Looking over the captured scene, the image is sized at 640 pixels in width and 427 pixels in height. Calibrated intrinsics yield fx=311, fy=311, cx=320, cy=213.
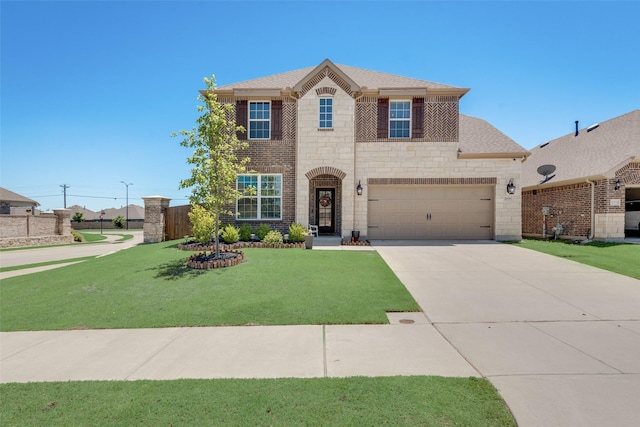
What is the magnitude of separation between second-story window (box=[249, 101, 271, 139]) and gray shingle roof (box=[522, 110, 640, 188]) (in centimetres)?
1505

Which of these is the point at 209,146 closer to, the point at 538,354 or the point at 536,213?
the point at 538,354

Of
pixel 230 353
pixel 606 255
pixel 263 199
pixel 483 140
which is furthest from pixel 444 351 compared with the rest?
pixel 483 140

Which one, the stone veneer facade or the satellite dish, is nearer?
the satellite dish

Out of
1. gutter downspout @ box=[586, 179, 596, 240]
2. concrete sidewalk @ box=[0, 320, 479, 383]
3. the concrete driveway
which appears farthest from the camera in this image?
gutter downspout @ box=[586, 179, 596, 240]

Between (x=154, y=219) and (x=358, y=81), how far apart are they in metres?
12.0

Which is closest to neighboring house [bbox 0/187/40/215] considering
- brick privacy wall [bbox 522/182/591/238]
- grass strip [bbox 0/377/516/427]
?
grass strip [bbox 0/377/516/427]

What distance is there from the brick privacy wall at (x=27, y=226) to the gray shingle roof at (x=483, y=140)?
1022 inches

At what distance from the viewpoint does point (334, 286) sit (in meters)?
7.29

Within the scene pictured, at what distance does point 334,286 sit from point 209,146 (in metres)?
5.69

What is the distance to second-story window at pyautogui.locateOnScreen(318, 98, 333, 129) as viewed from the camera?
1458cm

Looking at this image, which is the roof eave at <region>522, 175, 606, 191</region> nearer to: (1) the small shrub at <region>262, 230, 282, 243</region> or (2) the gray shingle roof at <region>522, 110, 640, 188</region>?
(2) the gray shingle roof at <region>522, 110, 640, 188</region>

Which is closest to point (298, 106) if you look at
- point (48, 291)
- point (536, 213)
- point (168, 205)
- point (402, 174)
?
point (402, 174)

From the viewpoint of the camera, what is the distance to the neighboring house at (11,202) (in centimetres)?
2964

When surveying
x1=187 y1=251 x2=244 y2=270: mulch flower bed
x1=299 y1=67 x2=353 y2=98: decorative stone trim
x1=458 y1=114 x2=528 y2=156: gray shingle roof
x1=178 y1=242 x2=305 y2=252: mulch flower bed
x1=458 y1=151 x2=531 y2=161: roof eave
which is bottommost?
x1=187 y1=251 x2=244 y2=270: mulch flower bed
